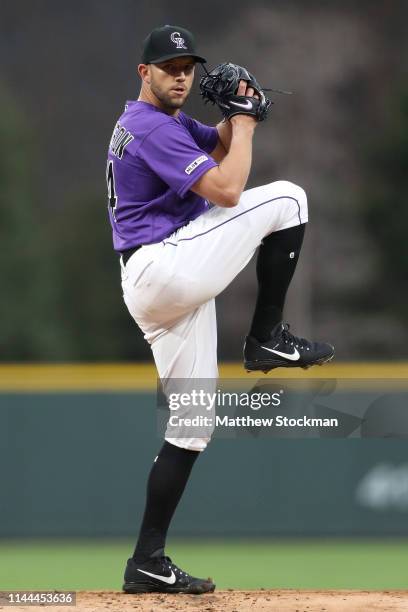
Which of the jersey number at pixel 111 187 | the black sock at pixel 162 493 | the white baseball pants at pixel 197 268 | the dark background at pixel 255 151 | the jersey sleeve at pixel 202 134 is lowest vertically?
the black sock at pixel 162 493

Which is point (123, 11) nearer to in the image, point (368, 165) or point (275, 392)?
point (368, 165)

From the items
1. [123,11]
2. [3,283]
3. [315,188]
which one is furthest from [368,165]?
[3,283]

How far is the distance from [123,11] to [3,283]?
6359 mm

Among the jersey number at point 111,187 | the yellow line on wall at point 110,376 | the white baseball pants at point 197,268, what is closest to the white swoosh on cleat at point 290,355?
the white baseball pants at point 197,268

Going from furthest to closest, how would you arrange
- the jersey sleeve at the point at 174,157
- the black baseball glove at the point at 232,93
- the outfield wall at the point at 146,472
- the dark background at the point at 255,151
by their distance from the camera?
1. the dark background at the point at 255,151
2. the outfield wall at the point at 146,472
3. the black baseball glove at the point at 232,93
4. the jersey sleeve at the point at 174,157

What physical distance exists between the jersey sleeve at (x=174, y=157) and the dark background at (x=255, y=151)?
9.34 meters

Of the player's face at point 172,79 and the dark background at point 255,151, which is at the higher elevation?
the dark background at point 255,151

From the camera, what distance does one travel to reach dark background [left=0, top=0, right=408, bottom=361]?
14789 millimetres

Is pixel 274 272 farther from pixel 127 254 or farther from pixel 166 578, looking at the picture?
pixel 166 578

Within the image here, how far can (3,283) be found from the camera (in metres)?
13.2

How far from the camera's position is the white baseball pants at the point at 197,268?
13.8 feet

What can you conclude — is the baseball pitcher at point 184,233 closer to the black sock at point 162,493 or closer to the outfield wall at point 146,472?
the black sock at point 162,493

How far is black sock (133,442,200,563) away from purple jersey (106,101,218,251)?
2.50ft

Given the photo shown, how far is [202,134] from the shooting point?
A: 182 inches
